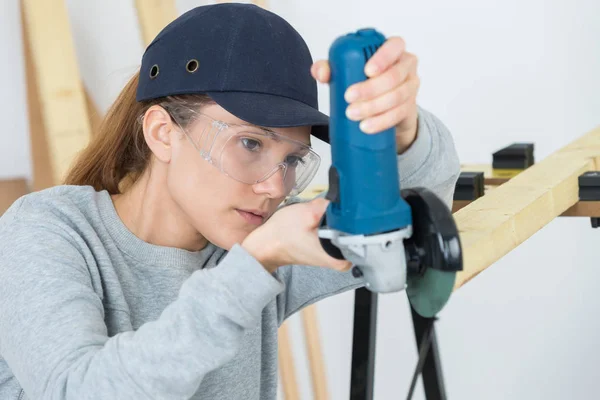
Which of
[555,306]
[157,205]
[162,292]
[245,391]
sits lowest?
[555,306]

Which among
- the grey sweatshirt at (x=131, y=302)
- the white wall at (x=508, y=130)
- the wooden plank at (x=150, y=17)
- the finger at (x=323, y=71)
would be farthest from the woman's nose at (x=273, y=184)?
the white wall at (x=508, y=130)

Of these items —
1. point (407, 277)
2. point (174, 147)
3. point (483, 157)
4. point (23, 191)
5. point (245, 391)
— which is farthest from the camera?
point (483, 157)

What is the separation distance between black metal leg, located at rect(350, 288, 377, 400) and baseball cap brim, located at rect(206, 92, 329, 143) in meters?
0.33

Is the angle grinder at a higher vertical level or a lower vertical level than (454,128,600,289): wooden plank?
higher

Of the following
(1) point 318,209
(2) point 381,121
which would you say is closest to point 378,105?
(2) point 381,121

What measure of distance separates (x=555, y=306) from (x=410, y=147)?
1691mm

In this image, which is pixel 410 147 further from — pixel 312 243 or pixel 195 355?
pixel 195 355

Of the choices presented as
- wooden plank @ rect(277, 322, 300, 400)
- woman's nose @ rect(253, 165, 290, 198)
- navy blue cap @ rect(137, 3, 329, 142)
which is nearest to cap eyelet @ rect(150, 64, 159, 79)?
navy blue cap @ rect(137, 3, 329, 142)

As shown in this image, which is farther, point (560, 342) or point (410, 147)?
point (560, 342)

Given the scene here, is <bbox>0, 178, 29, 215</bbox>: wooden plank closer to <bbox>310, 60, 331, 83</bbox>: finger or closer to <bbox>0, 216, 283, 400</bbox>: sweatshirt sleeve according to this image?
<bbox>0, 216, 283, 400</bbox>: sweatshirt sleeve

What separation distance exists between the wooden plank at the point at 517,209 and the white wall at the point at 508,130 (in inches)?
37.5

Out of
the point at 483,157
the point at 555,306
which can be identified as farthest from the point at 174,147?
the point at 555,306

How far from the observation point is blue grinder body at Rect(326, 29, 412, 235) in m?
0.73

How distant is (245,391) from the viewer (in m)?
1.31
